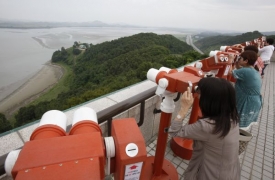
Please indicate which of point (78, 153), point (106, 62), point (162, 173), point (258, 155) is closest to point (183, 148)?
point (162, 173)

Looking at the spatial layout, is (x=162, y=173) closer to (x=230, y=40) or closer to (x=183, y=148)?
(x=183, y=148)

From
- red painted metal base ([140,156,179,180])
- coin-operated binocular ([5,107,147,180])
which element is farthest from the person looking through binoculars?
red painted metal base ([140,156,179,180])

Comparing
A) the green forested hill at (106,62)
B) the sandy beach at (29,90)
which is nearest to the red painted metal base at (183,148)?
the green forested hill at (106,62)

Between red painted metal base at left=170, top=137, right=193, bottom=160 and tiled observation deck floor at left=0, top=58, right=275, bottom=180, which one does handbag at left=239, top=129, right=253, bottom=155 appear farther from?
red painted metal base at left=170, top=137, right=193, bottom=160

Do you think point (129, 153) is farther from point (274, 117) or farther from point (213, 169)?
point (274, 117)

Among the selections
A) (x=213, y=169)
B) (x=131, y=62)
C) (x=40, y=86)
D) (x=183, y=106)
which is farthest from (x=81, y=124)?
(x=40, y=86)

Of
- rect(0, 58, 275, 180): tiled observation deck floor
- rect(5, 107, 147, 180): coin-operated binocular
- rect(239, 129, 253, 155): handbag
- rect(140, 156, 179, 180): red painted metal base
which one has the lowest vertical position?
rect(0, 58, 275, 180): tiled observation deck floor

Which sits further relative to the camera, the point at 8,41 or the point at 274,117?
the point at 8,41
